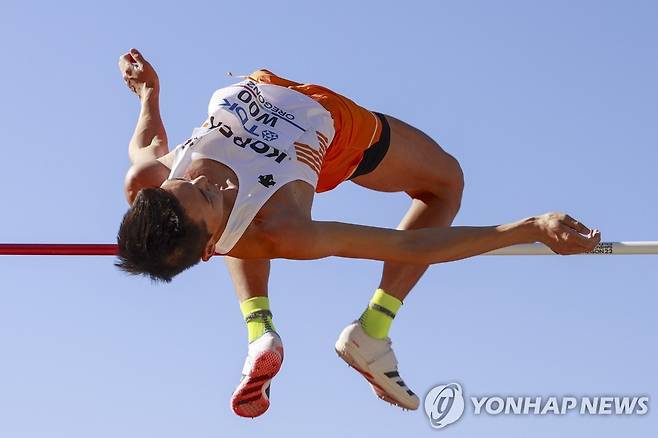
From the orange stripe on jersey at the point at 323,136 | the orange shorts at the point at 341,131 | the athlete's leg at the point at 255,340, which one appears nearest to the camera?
the orange stripe on jersey at the point at 323,136

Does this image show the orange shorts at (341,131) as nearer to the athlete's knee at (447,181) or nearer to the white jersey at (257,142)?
the white jersey at (257,142)

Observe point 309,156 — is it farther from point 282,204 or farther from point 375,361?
point 375,361

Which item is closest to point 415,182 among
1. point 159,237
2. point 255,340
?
point 255,340

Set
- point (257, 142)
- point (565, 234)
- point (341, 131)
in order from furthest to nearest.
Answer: point (341, 131) → point (257, 142) → point (565, 234)

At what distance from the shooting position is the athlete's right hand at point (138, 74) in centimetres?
Answer: 801

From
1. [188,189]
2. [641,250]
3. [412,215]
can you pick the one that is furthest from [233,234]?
[641,250]

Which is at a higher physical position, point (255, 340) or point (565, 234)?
point (565, 234)

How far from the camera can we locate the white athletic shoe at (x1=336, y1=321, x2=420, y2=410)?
7.71 metres

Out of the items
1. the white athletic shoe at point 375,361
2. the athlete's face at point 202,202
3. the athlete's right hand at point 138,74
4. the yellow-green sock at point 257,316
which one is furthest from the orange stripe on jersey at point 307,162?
the athlete's right hand at point 138,74

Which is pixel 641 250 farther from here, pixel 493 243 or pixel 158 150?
pixel 158 150

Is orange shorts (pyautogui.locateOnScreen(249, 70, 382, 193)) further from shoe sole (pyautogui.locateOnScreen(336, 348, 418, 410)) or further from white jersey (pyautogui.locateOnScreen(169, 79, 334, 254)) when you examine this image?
shoe sole (pyautogui.locateOnScreen(336, 348, 418, 410))

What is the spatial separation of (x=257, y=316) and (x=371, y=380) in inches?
34.3

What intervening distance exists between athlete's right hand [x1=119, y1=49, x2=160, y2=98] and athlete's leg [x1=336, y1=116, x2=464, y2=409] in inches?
56.9

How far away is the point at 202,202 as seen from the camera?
6043mm
